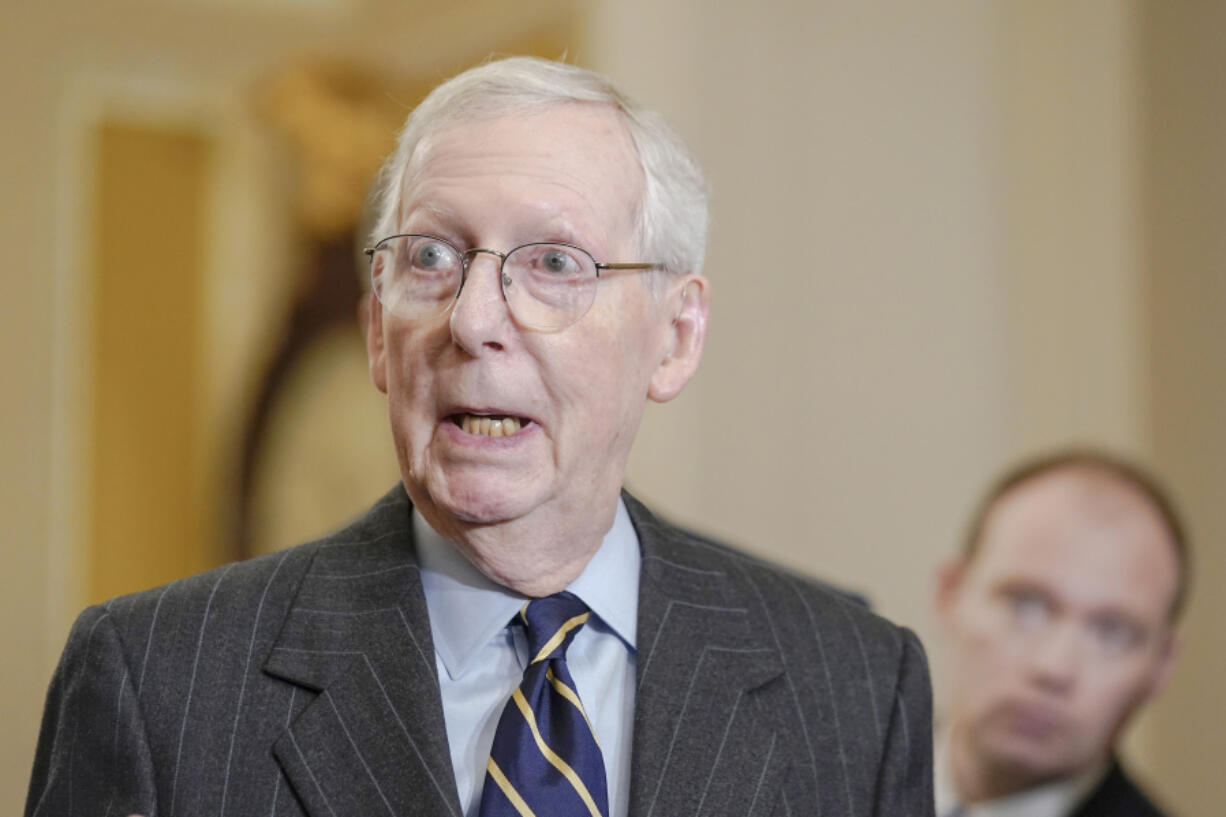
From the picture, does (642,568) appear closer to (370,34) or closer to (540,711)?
(540,711)

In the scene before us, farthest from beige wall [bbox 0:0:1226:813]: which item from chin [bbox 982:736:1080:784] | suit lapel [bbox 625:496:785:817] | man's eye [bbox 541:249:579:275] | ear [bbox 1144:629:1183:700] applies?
man's eye [bbox 541:249:579:275]

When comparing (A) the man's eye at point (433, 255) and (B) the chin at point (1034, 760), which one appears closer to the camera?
(A) the man's eye at point (433, 255)

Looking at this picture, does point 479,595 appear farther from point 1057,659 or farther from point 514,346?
point 1057,659

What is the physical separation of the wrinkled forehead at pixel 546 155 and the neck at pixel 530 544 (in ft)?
1.00

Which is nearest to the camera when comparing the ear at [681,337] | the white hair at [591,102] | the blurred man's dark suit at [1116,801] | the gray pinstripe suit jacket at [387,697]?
the gray pinstripe suit jacket at [387,697]

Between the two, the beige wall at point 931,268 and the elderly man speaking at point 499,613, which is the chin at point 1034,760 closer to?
the elderly man speaking at point 499,613

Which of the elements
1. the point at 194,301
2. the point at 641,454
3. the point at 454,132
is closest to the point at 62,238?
the point at 194,301

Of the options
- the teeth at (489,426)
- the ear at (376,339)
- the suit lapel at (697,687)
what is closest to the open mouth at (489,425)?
the teeth at (489,426)

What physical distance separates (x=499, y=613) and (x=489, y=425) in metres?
0.20

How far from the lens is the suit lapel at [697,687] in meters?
1.37

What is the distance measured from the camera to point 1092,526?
219cm

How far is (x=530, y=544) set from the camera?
1.38 metres

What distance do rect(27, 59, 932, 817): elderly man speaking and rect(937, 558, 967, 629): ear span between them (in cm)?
85

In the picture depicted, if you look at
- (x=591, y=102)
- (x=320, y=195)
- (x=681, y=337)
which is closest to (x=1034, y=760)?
(x=681, y=337)
